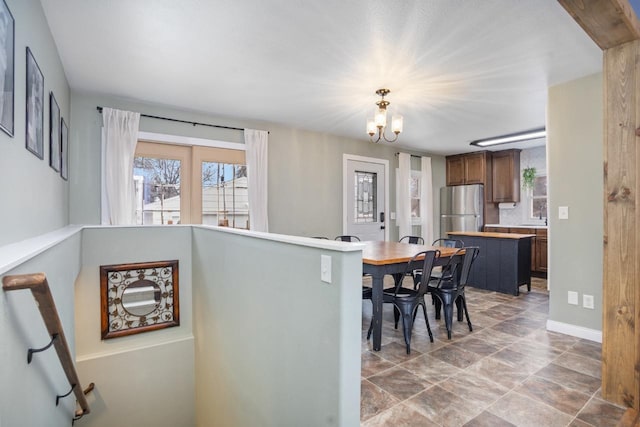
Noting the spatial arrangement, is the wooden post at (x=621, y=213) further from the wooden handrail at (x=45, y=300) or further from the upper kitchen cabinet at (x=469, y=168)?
the upper kitchen cabinet at (x=469, y=168)

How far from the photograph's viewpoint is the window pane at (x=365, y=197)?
18.6 feet

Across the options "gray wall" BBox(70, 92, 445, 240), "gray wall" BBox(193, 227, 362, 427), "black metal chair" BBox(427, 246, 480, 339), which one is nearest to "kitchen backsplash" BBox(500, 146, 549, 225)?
"gray wall" BBox(70, 92, 445, 240)

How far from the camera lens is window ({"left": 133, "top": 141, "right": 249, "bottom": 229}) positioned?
12.7ft

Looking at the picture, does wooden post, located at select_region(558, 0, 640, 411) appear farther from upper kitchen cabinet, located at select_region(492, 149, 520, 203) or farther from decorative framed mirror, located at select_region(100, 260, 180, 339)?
upper kitchen cabinet, located at select_region(492, 149, 520, 203)

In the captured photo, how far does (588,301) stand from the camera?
3.00 meters

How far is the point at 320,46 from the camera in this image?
2.47 metres

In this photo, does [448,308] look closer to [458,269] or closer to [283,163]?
[458,269]

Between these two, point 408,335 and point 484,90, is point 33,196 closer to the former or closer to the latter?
point 408,335

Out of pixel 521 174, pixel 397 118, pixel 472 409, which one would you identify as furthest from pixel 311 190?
pixel 521 174

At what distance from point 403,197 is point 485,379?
4141 millimetres

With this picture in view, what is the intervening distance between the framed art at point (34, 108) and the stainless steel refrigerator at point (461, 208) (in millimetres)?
6401

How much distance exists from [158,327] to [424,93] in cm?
367

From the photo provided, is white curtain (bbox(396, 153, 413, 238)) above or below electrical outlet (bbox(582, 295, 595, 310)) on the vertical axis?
above

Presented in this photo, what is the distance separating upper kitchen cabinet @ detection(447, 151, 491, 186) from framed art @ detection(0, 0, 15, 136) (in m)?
6.74
